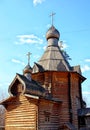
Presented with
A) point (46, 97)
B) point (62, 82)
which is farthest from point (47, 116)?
point (62, 82)

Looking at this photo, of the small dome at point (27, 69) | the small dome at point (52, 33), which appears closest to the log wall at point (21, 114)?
the small dome at point (27, 69)

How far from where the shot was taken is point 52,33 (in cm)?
2552

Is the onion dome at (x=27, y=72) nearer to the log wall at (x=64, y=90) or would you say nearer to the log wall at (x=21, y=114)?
the log wall at (x=64, y=90)

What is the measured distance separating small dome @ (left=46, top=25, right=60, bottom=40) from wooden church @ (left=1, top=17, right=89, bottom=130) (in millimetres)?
2645

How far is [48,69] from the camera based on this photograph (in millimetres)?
21641

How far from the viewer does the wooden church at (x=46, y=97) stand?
18.4 metres

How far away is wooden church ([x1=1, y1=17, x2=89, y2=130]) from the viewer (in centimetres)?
1842

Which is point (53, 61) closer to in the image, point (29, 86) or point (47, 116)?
point (29, 86)

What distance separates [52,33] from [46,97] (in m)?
8.93

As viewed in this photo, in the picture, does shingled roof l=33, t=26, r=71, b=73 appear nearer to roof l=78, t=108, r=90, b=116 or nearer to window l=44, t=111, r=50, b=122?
roof l=78, t=108, r=90, b=116

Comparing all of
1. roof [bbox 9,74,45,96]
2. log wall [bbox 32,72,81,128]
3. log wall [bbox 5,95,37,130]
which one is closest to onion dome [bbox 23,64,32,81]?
roof [bbox 9,74,45,96]

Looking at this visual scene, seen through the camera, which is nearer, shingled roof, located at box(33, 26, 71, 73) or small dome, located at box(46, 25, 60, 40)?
shingled roof, located at box(33, 26, 71, 73)

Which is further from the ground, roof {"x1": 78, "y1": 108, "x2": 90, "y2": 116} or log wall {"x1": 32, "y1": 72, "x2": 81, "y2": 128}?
log wall {"x1": 32, "y1": 72, "x2": 81, "y2": 128}

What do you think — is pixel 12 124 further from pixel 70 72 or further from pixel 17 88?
pixel 70 72
